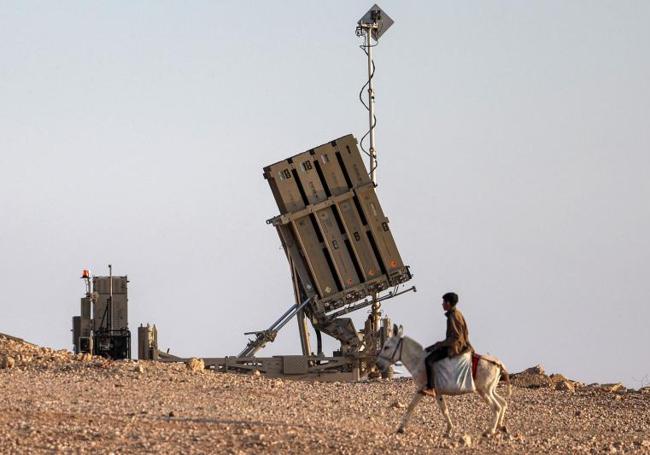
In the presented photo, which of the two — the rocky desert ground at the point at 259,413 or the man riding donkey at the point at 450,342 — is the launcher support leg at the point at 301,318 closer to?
the rocky desert ground at the point at 259,413

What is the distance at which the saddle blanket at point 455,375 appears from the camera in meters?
19.4

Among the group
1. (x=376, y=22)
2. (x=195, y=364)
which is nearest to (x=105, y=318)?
(x=195, y=364)

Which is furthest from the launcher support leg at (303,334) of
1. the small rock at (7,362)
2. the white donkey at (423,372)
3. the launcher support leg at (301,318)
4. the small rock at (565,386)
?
the white donkey at (423,372)

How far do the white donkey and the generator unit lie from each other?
45.0 ft

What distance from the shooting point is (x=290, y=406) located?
899 inches

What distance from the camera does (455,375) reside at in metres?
19.4

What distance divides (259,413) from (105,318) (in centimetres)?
1212

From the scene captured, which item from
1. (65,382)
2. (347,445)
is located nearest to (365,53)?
(65,382)

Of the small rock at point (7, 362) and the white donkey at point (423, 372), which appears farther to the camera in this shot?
the small rock at point (7, 362)

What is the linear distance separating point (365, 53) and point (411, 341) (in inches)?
615

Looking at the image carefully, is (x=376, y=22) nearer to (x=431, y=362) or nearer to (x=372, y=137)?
(x=372, y=137)

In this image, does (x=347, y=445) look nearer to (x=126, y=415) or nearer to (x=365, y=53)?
(x=126, y=415)

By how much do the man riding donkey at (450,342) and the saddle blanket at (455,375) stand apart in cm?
8

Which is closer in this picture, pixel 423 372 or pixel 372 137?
pixel 423 372
